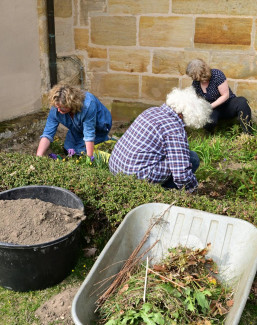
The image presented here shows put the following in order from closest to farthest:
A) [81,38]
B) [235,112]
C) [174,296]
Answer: [174,296] → [235,112] → [81,38]

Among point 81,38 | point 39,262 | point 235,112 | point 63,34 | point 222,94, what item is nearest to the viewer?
point 39,262

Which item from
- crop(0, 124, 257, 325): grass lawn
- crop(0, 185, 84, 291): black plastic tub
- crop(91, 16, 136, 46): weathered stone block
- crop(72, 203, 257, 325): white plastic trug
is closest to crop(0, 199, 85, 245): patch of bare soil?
crop(0, 185, 84, 291): black plastic tub

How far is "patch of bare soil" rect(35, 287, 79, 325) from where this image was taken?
306 cm

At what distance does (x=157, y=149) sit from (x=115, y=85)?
3.69 metres

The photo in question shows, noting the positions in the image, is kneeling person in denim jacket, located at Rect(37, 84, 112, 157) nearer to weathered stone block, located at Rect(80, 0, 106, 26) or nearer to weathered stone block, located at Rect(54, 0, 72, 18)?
weathered stone block, located at Rect(80, 0, 106, 26)

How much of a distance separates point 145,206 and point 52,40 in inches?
183

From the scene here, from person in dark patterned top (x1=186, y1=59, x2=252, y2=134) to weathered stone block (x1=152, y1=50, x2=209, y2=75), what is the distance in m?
0.63

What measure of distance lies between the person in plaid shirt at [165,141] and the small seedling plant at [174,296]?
119 cm

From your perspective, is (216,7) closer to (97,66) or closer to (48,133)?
(97,66)

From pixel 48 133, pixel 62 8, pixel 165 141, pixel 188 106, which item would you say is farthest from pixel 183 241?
pixel 62 8

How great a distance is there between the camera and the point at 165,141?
3793 millimetres

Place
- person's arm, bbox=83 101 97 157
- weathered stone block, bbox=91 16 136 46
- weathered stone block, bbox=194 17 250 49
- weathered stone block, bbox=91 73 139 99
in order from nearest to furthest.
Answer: person's arm, bbox=83 101 97 157, weathered stone block, bbox=194 17 250 49, weathered stone block, bbox=91 16 136 46, weathered stone block, bbox=91 73 139 99

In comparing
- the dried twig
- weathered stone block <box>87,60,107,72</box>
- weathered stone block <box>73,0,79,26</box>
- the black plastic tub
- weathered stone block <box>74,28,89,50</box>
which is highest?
weathered stone block <box>73,0,79,26</box>

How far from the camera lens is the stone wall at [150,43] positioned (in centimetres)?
629
